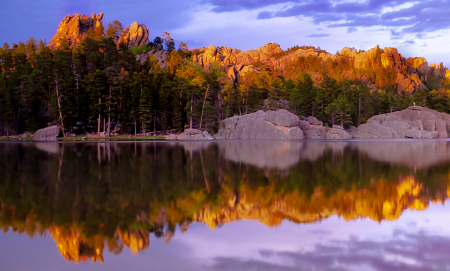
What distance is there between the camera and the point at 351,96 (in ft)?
231

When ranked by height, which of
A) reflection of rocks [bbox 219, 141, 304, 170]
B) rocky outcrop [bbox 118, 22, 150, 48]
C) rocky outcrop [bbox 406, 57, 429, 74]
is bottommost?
reflection of rocks [bbox 219, 141, 304, 170]

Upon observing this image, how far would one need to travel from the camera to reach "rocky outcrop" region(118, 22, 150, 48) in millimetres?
96544

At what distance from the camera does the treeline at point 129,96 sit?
50.1 metres

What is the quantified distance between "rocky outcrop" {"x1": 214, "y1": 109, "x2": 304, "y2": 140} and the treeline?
4274 mm

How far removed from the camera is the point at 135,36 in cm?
9662

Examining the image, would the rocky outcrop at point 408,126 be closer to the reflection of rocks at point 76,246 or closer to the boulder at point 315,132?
the boulder at point 315,132

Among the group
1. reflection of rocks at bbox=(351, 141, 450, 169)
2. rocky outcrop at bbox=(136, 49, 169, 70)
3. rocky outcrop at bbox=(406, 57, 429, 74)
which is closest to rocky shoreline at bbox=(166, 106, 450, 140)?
reflection of rocks at bbox=(351, 141, 450, 169)

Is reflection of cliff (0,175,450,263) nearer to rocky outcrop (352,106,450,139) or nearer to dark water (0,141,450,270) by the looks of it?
dark water (0,141,450,270)

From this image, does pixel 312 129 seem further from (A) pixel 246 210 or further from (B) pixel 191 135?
(A) pixel 246 210

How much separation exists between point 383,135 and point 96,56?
55249 millimetres

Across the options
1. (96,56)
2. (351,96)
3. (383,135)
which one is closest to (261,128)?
(383,135)

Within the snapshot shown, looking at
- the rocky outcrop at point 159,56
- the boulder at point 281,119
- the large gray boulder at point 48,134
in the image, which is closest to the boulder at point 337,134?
the boulder at point 281,119

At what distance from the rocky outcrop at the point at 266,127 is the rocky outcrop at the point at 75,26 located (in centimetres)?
7072

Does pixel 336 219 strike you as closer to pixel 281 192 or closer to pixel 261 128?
pixel 281 192
